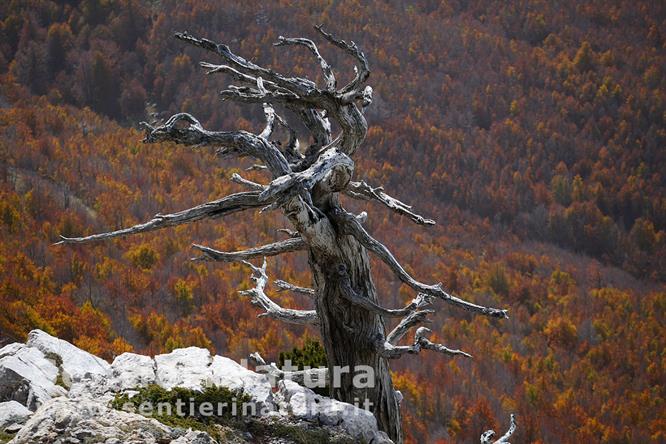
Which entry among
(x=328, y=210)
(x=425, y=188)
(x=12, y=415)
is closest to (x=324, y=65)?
(x=328, y=210)

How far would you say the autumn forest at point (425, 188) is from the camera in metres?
14.1

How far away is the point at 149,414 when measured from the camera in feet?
14.0

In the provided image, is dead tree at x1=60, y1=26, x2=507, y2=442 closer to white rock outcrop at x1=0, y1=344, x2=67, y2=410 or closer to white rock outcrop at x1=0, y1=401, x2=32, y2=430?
white rock outcrop at x1=0, y1=344, x2=67, y2=410

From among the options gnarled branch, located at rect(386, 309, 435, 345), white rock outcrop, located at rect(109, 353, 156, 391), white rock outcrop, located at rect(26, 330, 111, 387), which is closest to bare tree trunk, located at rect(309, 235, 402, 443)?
gnarled branch, located at rect(386, 309, 435, 345)

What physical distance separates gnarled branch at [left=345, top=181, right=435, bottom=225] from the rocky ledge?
5.44 ft

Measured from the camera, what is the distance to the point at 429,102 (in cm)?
2769

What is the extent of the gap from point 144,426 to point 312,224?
6.54 feet

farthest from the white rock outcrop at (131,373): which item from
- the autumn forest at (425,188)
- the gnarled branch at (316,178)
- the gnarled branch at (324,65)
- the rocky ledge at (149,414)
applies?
the autumn forest at (425,188)

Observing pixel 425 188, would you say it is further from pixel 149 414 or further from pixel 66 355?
pixel 149 414

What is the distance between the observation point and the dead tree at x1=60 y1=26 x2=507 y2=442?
529 centimetres

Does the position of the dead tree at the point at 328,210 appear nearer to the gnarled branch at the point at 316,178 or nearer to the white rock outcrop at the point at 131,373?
the gnarled branch at the point at 316,178

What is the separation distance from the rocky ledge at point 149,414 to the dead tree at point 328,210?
88 cm

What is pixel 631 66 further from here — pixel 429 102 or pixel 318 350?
pixel 318 350

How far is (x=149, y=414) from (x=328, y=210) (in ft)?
7.01
